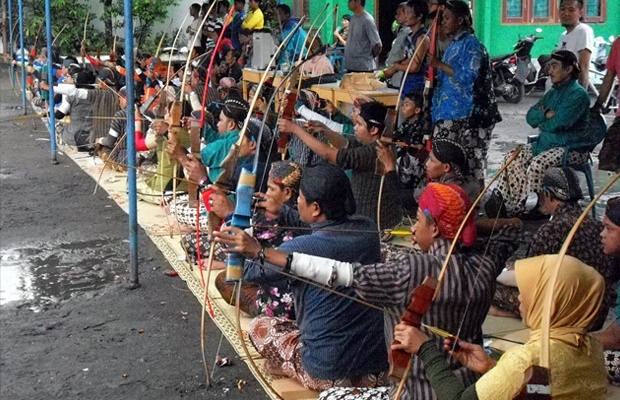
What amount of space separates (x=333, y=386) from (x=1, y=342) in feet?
6.07


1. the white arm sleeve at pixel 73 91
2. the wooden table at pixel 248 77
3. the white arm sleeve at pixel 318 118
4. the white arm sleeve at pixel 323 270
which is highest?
the wooden table at pixel 248 77

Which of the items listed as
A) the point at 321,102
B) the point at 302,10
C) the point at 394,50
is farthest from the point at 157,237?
the point at 302,10

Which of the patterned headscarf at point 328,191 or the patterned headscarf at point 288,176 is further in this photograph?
the patterned headscarf at point 288,176

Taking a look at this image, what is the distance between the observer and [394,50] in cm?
748

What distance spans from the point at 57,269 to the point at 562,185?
3121 millimetres

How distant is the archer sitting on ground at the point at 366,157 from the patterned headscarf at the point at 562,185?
2.87ft

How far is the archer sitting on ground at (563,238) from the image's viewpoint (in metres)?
4.02

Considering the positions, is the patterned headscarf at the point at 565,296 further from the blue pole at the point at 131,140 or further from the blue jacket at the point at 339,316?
the blue pole at the point at 131,140

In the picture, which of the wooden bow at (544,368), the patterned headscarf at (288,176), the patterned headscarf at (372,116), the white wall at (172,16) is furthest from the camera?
the white wall at (172,16)

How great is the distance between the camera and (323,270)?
2.76 m

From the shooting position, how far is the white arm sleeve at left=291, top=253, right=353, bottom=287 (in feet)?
9.02

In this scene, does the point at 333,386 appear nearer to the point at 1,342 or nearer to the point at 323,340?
the point at 323,340

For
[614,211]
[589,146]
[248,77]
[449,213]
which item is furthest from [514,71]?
[449,213]

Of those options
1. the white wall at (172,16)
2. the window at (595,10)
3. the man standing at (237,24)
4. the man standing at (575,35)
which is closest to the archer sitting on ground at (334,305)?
the man standing at (575,35)
